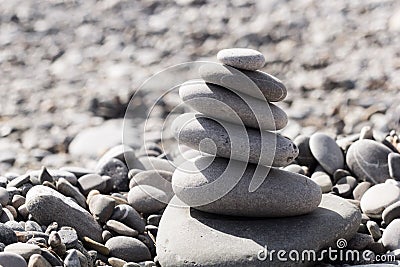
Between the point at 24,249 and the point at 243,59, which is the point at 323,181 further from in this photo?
the point at 24,249

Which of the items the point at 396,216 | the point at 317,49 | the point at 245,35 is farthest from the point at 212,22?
the point at 396,216

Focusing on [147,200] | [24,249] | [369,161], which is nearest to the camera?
[24,249]

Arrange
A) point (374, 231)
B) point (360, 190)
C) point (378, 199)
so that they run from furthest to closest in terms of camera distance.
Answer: point (360, 190)
point (378, 199)
point (374, 231)

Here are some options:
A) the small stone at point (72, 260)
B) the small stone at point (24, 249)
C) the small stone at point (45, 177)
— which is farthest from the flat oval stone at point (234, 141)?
the small stone at point (45, 177)

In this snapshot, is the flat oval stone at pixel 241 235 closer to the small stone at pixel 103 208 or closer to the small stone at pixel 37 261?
the small stone at pixel 103 208

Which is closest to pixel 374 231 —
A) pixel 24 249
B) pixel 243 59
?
pixel 243 59

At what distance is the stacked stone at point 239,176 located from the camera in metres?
4.27

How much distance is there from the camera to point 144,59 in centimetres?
1110

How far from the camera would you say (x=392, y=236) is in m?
4.51

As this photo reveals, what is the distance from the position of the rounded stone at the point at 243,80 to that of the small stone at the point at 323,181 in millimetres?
1149

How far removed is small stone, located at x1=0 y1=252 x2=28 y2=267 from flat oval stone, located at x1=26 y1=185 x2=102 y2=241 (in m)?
0.78

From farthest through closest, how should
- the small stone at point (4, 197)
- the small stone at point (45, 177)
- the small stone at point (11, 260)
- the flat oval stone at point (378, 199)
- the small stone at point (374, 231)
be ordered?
the small stone at point (45, 177), the flat oval stone at point (378, 199), the small stone at point (4, 197), the small stone at point (374, 231), the small stone at point (11, 260)

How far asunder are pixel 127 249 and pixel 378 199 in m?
1.71

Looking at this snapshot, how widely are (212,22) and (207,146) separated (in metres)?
7.99
